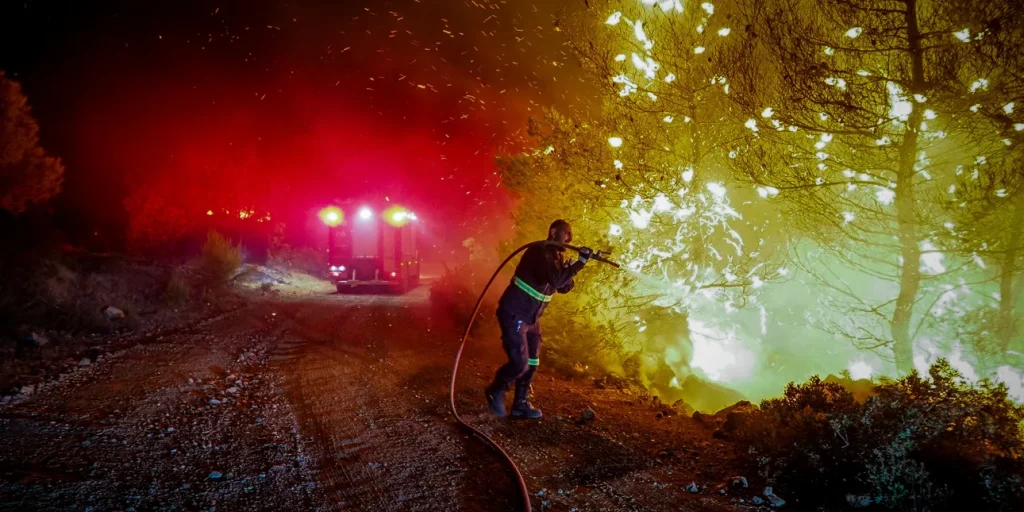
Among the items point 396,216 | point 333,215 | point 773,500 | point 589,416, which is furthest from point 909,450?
point 333,215

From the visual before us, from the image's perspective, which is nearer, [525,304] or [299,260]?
[525,304]

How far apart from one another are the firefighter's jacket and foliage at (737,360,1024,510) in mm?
2402

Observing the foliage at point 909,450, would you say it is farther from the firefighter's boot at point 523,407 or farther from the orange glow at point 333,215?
the orange glow at point 333,215

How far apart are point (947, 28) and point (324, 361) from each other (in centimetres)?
903

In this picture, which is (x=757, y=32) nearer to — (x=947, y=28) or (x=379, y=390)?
(x=947, y=28)

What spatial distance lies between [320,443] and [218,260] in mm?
15269

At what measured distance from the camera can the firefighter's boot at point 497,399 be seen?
5.82 m

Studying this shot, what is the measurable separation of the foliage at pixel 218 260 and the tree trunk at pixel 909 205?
55.0 ft

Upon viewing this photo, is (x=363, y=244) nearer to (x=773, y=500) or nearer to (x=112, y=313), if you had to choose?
(x=112, y=313)

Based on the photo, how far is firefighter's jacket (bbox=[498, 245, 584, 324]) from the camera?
18.3ft

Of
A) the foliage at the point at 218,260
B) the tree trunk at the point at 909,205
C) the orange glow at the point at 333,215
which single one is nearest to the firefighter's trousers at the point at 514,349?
the tree trunk at the point at 909,205

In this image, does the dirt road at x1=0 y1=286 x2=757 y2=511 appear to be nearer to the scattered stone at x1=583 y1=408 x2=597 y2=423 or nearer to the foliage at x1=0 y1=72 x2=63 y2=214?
the scattered stone at x1=583 y1=408 x2=597 y2=423

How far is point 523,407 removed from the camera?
5848 mm

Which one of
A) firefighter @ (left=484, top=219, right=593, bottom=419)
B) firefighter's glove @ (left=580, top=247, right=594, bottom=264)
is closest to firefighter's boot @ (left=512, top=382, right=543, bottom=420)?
firefighter @ (left=484, top=219, right=593, bottom=419)
